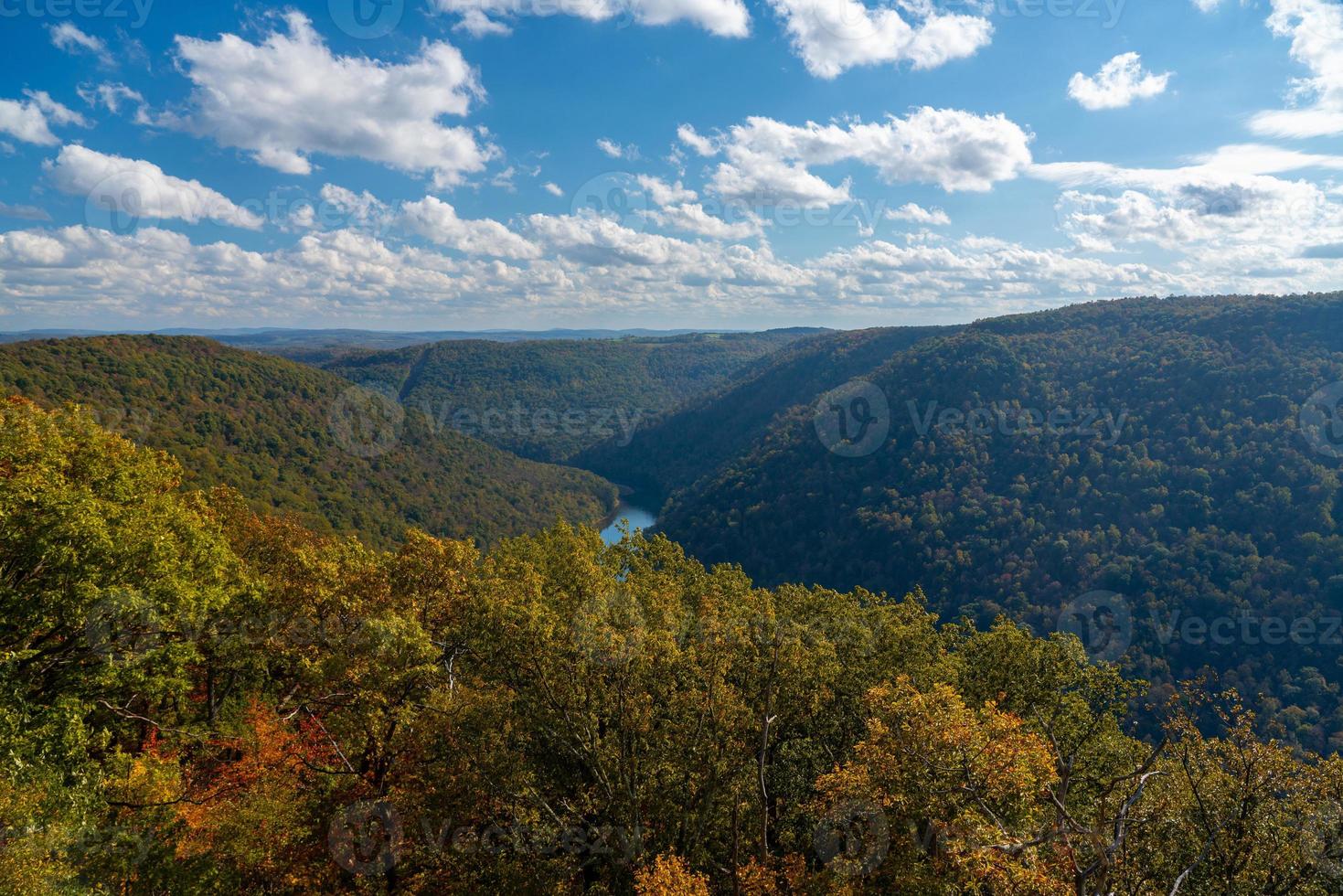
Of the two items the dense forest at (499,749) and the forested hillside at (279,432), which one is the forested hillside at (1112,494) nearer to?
the forested hillside at (279,432)

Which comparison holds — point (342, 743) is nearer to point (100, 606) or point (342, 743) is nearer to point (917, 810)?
point (100, 606)

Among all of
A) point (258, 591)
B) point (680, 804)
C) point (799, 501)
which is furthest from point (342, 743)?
point (799, 501)

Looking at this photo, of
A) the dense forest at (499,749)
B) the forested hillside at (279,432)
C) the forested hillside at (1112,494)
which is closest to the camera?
the dense forest at (499,749)

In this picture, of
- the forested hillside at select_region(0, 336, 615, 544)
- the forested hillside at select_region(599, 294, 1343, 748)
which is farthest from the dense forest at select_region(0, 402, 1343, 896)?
the forested hillside at select_region(599, 294, 1343, 748)

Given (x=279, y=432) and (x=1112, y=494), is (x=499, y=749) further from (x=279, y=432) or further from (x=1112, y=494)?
(x=279, y=432)

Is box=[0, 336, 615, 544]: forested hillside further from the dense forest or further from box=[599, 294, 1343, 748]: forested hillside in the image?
the dense forest

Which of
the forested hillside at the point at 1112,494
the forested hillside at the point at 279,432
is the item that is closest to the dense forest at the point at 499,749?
the forested hillside at the point at 279,432

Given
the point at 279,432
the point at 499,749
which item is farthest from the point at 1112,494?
the point at 279,432
